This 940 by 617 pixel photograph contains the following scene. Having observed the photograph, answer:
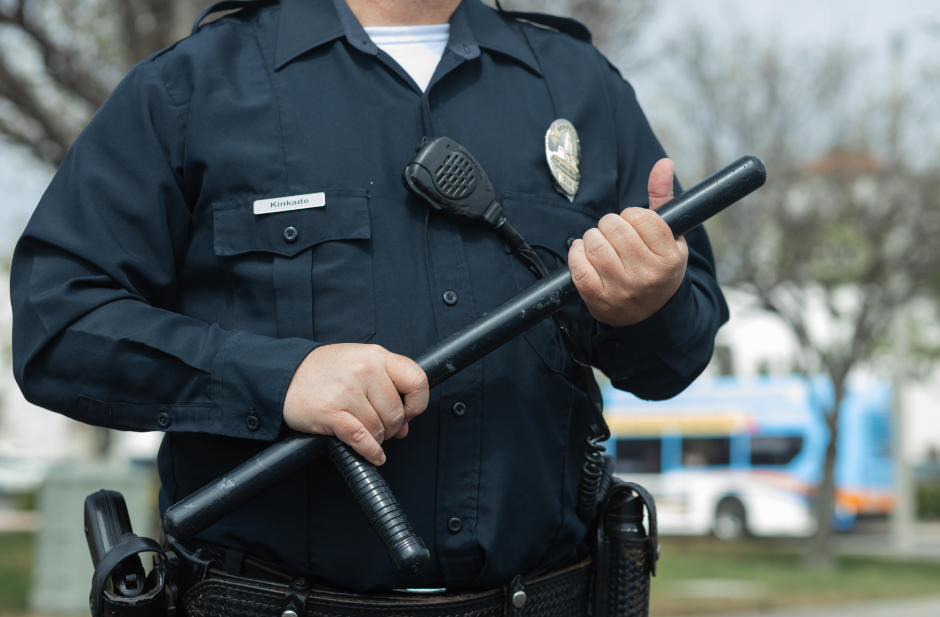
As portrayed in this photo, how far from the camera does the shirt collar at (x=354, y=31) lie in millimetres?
1701

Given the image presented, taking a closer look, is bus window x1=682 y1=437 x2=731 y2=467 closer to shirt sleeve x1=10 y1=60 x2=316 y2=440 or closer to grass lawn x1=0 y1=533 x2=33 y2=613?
grass lawn x1=0 y1=533 x2=33 y2=613

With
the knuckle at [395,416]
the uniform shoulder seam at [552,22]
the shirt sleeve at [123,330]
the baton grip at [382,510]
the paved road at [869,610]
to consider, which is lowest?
the paved road at [869,610]

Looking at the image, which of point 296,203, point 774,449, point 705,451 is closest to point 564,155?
point 296,203

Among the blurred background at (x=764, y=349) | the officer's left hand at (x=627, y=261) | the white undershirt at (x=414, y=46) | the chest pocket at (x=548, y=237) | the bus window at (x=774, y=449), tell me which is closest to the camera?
the officer's left hand at (x=627, y=261)

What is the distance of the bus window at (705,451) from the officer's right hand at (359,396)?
20.6 m

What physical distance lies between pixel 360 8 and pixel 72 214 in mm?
668

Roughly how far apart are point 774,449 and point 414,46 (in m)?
20.2

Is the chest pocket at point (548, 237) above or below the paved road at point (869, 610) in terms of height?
above

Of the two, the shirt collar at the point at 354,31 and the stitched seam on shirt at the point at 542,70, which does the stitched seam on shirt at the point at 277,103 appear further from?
the stitched seam on shirt at the point at 542,70

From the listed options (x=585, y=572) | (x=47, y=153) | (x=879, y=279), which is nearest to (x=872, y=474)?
(x=879, y=279)

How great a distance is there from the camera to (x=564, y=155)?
5.69 ft

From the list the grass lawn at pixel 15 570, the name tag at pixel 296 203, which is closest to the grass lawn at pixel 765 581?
the grass lawn at pixel 15 570

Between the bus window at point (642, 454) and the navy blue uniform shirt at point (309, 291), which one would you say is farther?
the bus window at point (642, 454)

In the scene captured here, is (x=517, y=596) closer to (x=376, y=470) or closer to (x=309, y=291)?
(x=376, y=470)
